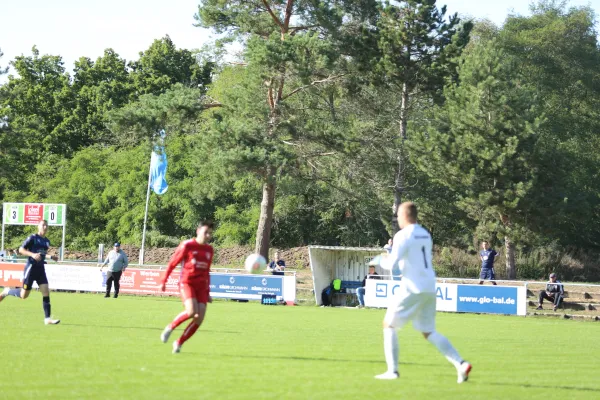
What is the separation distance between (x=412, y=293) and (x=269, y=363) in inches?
102

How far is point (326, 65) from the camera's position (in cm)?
3831

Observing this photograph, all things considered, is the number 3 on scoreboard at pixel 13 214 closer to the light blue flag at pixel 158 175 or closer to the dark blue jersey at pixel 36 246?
the light blue flag at pixel 158 175

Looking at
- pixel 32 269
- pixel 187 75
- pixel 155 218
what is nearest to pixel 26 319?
pixel 32 269

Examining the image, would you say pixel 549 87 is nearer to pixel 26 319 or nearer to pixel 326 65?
pixel 326 65

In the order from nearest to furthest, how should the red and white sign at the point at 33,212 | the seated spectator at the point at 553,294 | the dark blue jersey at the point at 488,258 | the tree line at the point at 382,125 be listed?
the seated spectator at the point at 553,294
the dark blue jersey at the point at 488,258
the tree line at the point at 382,125
the red and white sign at the point at 33,212

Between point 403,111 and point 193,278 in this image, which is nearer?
point 193,278

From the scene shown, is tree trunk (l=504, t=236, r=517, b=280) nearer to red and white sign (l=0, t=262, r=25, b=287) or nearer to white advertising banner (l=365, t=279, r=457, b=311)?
white advertising banner (l=365, t=279, r=457, b=311)

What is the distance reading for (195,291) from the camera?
1286 centimetres

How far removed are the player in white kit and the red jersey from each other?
365 cm

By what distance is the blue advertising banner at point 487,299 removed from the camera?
2955 centimetres

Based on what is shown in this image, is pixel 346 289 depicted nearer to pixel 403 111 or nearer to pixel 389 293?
pixel 389 293

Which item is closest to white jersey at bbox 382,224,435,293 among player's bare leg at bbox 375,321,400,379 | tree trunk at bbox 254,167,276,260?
player's bare leg at bbox 375,321,400,379

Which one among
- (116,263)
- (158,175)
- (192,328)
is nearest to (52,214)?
(158,175)

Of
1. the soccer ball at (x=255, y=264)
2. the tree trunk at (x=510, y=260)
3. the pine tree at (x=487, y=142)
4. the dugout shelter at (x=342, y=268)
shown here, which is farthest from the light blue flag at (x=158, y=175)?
the soccer ball at (x=255, y=264)
